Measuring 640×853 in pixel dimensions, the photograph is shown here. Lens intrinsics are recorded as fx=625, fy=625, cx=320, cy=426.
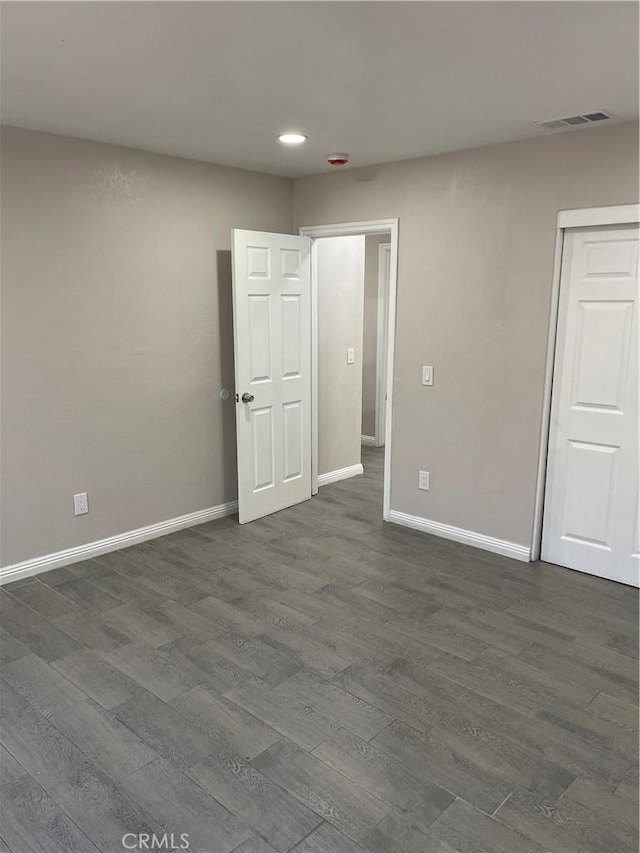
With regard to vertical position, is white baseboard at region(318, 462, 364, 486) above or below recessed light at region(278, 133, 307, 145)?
below

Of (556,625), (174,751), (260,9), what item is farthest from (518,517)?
(260,9)

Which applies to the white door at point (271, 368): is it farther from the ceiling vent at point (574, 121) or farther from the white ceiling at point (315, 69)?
the ceiling vent at point (574, 121)

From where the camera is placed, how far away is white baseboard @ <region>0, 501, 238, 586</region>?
3.48 m

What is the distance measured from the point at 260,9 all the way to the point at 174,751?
7.86ft

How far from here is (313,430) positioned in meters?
4.88

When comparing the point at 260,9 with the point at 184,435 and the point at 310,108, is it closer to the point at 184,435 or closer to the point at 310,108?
the point at 310,108

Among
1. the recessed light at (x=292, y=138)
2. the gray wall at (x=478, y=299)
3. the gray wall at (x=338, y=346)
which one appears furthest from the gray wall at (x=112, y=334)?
the gray wall at (x=478, y=299)

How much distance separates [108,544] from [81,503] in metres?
A: 0.34

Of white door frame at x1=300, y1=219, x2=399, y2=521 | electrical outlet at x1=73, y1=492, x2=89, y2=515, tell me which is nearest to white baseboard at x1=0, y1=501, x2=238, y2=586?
electrical outlet at x1=73, y1=492, x2=89, y2=515

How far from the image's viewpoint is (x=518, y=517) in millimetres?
3730

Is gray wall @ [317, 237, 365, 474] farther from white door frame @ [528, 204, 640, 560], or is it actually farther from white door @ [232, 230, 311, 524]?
white door frame @ [528, 204, 640, 560]

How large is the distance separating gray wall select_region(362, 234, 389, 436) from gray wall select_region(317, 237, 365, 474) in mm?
1052

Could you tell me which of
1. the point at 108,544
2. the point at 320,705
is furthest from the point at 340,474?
the point at 320,705

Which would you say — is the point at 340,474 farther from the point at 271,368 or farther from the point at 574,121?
the point at 574,121
